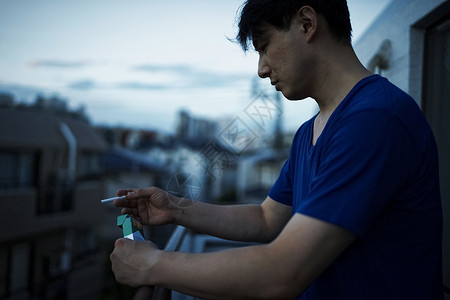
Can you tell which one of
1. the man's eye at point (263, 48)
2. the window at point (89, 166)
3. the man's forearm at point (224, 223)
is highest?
the man's eye at point (263, 48)

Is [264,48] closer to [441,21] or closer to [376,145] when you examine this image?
[376,145]

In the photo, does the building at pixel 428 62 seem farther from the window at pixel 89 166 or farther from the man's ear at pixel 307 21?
the window at pixel 89 166

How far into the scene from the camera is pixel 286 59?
887 mm

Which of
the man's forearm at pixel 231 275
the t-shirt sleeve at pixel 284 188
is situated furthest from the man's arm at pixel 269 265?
the t-shirt sleeve at pixel 284 188

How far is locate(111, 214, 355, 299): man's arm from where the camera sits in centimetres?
62

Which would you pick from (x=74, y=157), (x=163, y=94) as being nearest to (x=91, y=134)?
(x=74, y=157)

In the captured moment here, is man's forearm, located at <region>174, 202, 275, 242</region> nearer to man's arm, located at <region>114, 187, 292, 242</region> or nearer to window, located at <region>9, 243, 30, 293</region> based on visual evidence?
man's arm, located at <region>114, 187, 292, 242</region>

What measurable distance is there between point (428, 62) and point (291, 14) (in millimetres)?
927

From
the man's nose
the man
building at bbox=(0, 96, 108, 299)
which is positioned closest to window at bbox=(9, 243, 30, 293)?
building at bbox=(0, 96, 108, 299)

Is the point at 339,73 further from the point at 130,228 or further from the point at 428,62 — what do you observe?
the point at 428,62

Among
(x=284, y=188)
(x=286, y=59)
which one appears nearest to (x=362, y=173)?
(x=286, y=59)

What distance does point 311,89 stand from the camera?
916mm

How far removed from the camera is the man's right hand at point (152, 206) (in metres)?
1.16

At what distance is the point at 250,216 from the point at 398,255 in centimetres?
56
